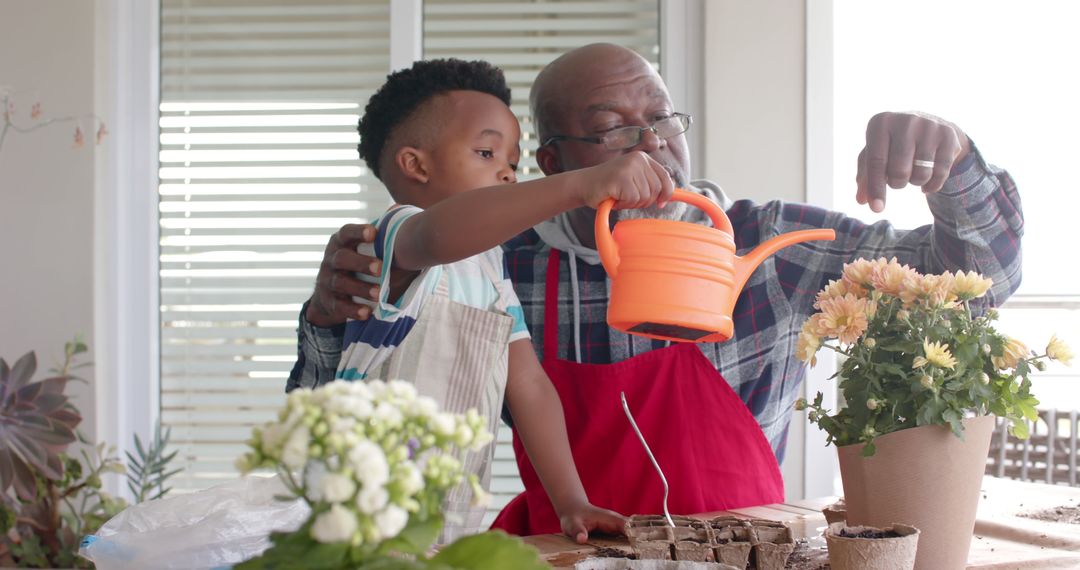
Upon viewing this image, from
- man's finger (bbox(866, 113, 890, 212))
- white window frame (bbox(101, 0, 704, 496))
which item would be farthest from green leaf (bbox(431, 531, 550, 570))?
white window frame (bbox(101, 0, 704, 496))

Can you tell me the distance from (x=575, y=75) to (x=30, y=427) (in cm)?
177

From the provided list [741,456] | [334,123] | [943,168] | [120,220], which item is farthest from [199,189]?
[943,168]

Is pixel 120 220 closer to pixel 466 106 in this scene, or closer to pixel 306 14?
pixel 306 14

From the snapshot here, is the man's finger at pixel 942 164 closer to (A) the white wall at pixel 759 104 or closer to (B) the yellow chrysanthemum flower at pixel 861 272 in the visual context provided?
(B) the yellow chrysanthemum flower at pixel 861 272

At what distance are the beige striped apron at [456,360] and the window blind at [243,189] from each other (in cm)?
181

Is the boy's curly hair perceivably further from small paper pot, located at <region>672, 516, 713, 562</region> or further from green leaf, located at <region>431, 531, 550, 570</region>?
green leaf, located at <region>431, 531, 550, 570</region>

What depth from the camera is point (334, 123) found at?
3037 mm

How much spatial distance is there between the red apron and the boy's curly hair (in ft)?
1.66

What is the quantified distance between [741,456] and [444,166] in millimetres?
655

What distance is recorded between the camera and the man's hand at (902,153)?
119cm

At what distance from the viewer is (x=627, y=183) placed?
3.20ft

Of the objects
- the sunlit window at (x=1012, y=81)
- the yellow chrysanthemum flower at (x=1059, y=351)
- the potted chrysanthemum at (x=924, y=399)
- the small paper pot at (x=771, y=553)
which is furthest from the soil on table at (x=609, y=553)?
the sunlit window at (x=1012, y=81)

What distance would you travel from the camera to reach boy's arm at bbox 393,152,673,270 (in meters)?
0.99

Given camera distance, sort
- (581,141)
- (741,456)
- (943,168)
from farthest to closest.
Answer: (581,141)
(741,456)
(943,168)
